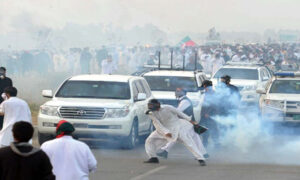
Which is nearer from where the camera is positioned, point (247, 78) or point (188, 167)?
point (188, 167)

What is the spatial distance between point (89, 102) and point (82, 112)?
14.9 inches

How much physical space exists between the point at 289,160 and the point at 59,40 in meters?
47.5

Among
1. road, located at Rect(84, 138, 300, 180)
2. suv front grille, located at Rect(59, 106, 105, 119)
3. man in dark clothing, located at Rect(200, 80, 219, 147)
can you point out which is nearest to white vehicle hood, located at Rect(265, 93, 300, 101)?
man in dark clothing, located at Rect(200, 80, 219, 147)

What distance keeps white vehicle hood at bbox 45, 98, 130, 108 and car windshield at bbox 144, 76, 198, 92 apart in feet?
15.1

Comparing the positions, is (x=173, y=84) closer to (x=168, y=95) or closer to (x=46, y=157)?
(x=168, y=95)

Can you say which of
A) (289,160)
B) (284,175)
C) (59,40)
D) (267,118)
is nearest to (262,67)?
(267,118)

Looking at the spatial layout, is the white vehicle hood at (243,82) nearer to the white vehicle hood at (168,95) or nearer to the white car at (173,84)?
the white car at (173,84)

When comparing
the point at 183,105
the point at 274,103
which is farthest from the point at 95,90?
the point at 274,103

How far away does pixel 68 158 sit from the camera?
8.35 meters

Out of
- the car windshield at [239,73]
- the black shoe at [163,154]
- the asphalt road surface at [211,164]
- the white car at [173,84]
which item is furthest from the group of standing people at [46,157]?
the car windshield at [239,73]

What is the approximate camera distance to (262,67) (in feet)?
103

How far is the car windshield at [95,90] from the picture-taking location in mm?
18359

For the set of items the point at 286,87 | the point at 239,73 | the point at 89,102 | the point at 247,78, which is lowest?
the point at 247,78

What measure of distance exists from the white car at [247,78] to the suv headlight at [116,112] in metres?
11.2
